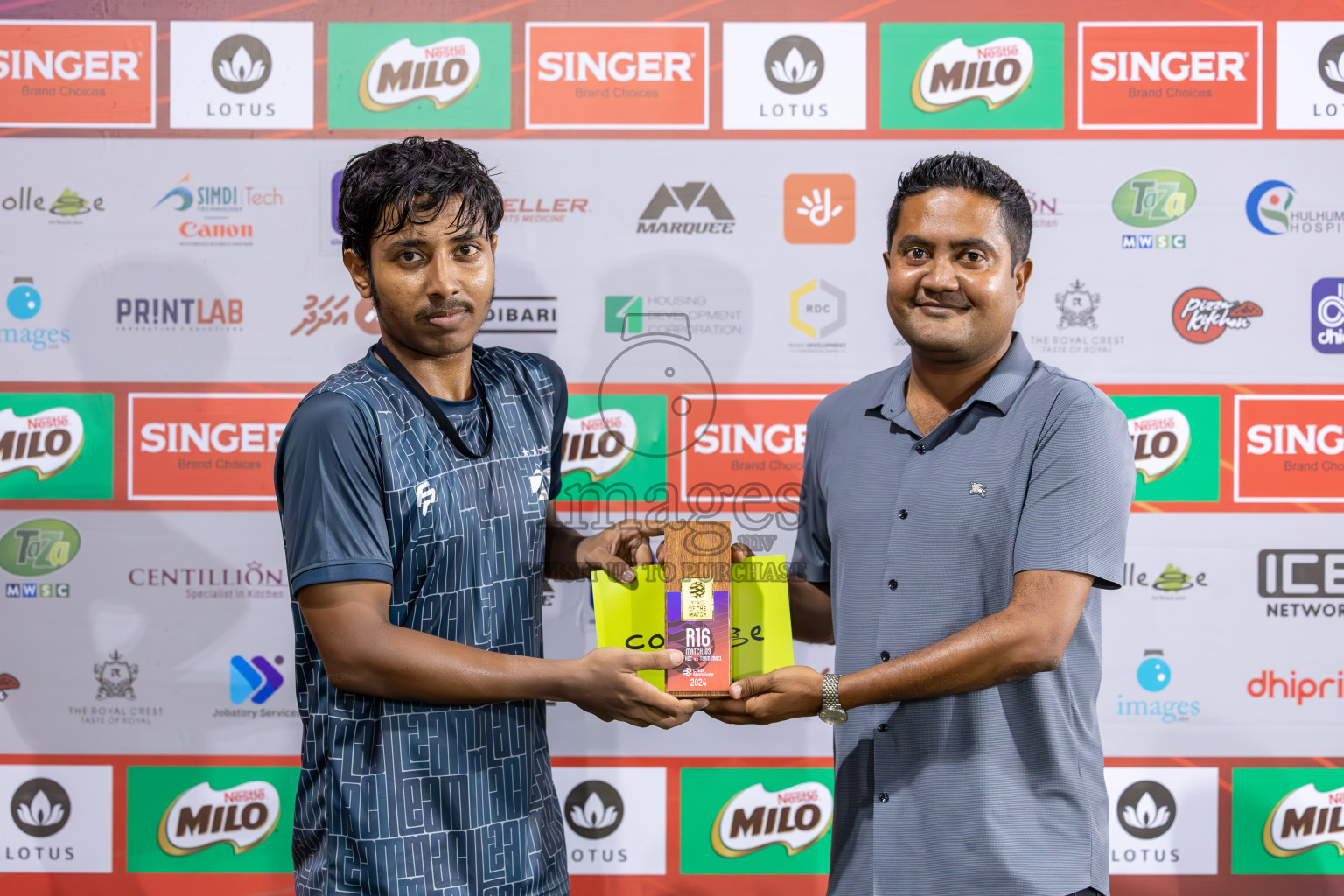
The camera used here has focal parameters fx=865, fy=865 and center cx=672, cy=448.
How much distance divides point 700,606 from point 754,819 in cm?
136

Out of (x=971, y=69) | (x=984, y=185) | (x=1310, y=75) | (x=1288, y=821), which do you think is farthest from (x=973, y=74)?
(x=1288, y=821)

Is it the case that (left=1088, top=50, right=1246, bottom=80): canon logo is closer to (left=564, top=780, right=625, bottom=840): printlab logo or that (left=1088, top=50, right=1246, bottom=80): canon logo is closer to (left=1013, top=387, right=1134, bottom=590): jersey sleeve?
(left=1013, top=387, right=1134, bottom=590): jersey sleeve

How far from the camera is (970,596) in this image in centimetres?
146

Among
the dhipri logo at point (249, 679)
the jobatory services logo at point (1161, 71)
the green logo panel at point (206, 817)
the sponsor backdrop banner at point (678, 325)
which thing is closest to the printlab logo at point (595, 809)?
the sponsor backdrop banner at point (678, 325)

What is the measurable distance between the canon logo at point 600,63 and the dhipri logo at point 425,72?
206 millimetres

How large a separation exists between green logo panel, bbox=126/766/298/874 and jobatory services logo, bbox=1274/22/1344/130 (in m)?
3.54

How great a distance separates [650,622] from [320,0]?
210cm

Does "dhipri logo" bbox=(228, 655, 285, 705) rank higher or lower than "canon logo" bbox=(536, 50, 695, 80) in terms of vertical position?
lower

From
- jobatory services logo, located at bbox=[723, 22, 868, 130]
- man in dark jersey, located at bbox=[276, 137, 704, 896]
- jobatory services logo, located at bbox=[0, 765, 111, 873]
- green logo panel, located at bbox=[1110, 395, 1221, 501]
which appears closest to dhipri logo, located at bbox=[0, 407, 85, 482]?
jobatory services logo, located at bbox=[0, 765, 111, 873]

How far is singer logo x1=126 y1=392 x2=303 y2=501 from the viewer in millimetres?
2547

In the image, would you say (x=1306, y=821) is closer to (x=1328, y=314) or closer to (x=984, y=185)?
(x=1328, y=314)

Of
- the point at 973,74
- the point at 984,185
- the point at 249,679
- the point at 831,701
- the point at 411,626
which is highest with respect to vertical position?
the point at 973,74

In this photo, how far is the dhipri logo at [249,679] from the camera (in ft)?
8.40

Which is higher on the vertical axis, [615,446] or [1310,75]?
[1310,75]
